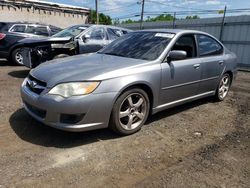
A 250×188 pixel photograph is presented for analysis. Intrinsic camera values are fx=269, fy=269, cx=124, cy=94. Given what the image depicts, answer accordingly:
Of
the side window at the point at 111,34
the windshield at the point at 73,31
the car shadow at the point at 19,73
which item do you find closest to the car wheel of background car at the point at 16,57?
the car shadow at the point at 19,73

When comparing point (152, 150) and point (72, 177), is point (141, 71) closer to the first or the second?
point (152, 150)

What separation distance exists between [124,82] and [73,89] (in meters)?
0.71

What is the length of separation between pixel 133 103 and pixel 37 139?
4.74ft

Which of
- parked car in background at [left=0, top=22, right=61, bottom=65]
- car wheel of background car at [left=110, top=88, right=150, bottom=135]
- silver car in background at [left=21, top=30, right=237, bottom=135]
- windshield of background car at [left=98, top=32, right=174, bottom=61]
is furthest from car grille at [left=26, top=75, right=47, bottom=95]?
parked car in background at [left=0, top=22, right=61, bottom=65]

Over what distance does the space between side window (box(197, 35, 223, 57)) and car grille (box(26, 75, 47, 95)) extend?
3046mm

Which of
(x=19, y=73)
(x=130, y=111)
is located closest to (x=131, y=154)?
(x=130, y=111)

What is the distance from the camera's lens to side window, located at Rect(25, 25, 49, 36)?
10.6m

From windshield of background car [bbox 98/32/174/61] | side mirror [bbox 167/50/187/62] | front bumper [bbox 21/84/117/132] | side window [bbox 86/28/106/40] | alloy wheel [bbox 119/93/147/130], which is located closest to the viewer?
front bumper [bbox 21/84/117/132]

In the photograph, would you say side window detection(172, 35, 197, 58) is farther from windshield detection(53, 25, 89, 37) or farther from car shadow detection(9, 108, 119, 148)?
windshield detection(53, 25, 89, 37)

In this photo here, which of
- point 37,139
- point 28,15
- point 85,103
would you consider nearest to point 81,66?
point 85,103

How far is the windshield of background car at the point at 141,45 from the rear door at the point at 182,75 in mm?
226

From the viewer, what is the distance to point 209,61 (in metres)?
5.31

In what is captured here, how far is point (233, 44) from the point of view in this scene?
13516 mm

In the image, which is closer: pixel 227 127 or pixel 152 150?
pixel 152 150
